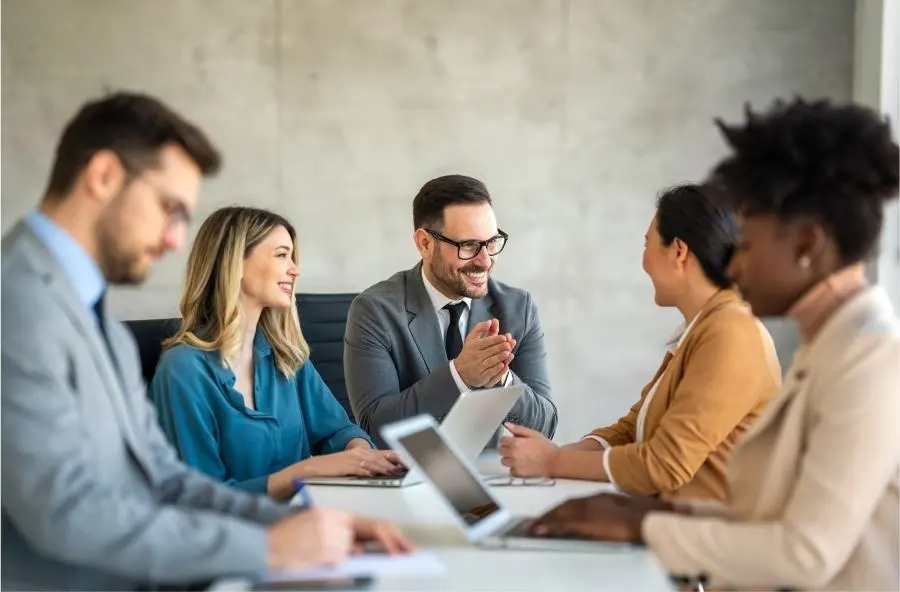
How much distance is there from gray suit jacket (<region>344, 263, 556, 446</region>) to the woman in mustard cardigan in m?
0.59

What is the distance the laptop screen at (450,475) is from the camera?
5.79 ft

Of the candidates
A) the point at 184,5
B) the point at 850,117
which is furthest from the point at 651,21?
the point at 850,117

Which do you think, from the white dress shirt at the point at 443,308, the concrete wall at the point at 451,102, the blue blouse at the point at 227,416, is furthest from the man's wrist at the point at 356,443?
the concrete wall at the point at 451,102

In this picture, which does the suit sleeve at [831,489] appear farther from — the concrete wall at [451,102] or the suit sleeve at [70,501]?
the concrete wall at [451,102]

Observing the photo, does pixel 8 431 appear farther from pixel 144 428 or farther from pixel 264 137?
pixel 264 137

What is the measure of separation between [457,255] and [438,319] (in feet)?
0.70

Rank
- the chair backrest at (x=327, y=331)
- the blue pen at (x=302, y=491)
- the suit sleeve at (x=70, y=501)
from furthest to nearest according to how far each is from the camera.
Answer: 1. the chair backrest at (x=327, y=331)
2. the blue pen at (x=302, y=491)
3. the suit sleeve at (x=70, y=501)

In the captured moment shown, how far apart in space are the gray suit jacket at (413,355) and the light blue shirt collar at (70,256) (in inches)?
58.4

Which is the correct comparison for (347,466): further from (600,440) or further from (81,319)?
(81,319)

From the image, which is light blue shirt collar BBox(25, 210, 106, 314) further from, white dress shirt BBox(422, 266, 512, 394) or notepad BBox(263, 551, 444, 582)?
white dress shirt BBox(422, 266, 512, 394)

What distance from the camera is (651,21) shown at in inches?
195

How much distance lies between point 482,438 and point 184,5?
320 centimetres

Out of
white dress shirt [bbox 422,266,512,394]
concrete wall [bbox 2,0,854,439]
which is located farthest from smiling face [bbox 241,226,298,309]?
concrete wall [bbox 2,0,854,439]

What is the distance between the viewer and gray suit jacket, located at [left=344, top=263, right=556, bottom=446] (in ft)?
10.0
